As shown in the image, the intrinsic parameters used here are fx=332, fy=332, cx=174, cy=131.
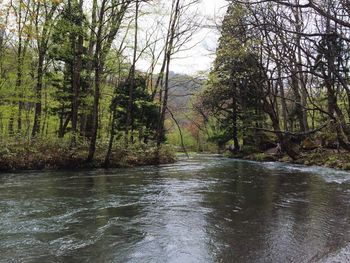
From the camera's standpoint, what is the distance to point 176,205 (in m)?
7.44

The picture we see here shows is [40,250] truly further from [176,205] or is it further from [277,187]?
[277,187]

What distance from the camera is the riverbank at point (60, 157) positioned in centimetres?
1386

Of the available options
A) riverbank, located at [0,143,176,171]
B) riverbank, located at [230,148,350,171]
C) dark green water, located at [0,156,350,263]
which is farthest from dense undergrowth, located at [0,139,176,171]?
riverbank, located at [230,148,350,171]

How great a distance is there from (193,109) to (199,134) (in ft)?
61.8

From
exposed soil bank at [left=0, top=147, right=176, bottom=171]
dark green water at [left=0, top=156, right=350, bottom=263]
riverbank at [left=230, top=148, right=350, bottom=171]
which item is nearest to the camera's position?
dark green water at [left=0, top=156, right=350, bottom=263]

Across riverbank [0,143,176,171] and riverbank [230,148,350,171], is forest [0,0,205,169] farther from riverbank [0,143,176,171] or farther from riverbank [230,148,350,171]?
riverbank [230,148,350,171]

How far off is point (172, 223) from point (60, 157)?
10.6 m

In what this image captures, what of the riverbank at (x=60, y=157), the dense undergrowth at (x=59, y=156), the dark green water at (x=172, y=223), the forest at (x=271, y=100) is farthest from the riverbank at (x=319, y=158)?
the riverbank at (x=60, y=157)

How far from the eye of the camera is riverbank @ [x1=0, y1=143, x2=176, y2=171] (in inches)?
546

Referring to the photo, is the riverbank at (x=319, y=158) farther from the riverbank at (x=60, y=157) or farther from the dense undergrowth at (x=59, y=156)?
the riverbank at (x=60, y=157)

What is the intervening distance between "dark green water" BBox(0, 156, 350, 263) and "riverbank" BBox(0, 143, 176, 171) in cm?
410

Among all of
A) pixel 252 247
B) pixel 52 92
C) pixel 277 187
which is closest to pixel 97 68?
pixel 52 92

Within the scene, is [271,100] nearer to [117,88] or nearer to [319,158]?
[319,158]

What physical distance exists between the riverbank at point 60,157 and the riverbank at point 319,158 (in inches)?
347
